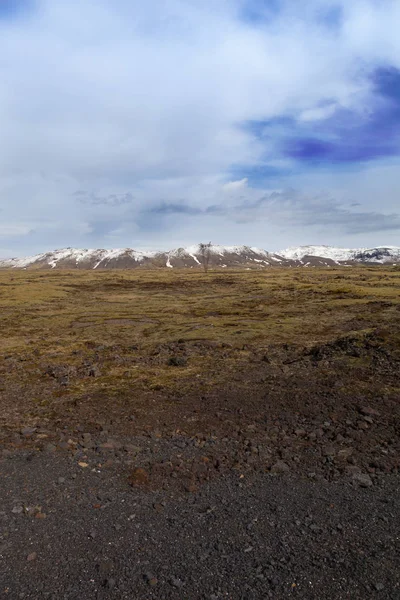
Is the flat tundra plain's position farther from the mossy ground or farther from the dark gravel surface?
the mossy ground

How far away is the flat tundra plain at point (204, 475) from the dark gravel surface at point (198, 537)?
0.11 ft

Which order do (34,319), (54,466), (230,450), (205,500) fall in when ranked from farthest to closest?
(34,319) → (230,450) → (54,466) → (205,500)

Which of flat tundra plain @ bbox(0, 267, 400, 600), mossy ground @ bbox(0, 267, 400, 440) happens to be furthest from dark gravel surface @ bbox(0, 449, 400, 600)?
mossy ground @ bbox(0, 267, 400, 440)

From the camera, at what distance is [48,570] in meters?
7.46

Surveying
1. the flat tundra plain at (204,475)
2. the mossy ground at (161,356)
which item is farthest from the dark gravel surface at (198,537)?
the mossy ground at (161,356)

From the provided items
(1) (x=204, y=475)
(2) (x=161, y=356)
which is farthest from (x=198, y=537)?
(2) (x=161, y=356)

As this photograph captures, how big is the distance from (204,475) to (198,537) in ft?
8.19

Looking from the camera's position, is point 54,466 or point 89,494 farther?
point 54,466

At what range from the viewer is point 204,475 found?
10789 mm

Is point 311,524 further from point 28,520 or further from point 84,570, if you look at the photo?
point 28,520

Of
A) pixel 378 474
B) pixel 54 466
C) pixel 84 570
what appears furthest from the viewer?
pixel 54 466

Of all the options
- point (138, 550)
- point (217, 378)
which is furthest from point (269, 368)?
point (138, 550)

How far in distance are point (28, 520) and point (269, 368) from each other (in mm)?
14480

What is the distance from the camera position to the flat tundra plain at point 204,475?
24.1ft
